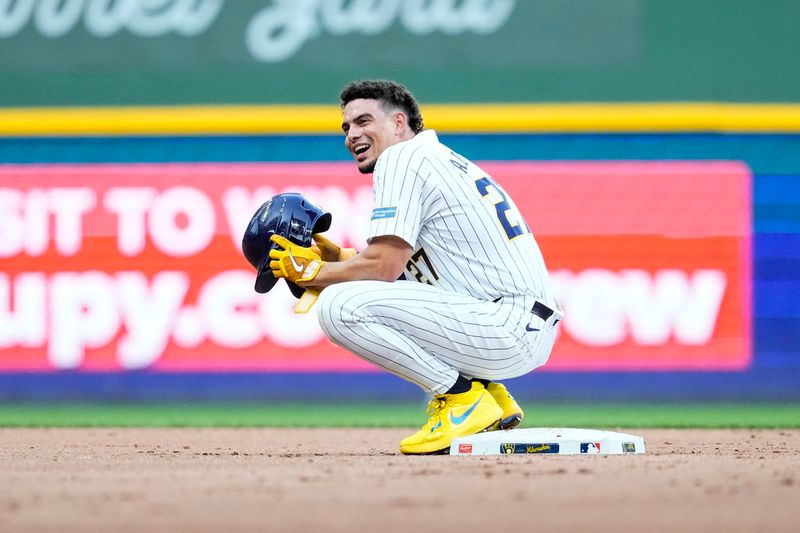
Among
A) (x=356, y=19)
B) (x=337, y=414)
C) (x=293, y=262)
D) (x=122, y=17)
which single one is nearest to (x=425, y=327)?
(x=293, y=262)

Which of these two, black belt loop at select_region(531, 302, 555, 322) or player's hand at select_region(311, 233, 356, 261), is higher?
player's hand at select_region(311, 233, 356, 261)

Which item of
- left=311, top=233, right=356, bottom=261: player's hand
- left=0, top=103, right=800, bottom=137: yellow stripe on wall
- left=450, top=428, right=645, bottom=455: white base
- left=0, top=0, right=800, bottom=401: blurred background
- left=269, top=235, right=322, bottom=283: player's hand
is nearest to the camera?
left=450, top=428, right=645, bottom=455: white base

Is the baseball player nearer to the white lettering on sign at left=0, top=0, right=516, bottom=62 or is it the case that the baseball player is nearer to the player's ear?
the player's ear

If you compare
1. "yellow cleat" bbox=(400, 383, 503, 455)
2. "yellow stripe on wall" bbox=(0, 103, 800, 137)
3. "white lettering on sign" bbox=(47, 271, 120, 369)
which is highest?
"yellow stripe on wall" bbox=(0, 103, 800, 137)

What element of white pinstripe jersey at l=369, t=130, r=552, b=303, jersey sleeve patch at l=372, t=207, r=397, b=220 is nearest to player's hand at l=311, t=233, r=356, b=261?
white pinstripe jersey at l=369, t=130, r=552, b=303

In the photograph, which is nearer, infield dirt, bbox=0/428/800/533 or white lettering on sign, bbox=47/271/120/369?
infield dirt, bbox=0/428/800/533

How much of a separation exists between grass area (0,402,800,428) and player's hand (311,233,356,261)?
2142 millimetres

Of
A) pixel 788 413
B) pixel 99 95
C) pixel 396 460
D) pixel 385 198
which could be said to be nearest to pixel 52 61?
pixel 99 95

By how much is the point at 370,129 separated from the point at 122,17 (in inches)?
126

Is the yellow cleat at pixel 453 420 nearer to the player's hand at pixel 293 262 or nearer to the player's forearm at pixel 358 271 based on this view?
the player's forearm at pixel 358 271

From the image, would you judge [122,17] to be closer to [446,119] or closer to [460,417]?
[446,119]

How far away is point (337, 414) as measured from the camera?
271 inches

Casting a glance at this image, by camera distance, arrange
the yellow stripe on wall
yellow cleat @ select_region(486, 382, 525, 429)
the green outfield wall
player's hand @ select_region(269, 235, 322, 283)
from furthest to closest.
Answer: the green outfield wall < the yellow stripe on wall < yellow cleat @ select_region(486, 382, 525, 429) < player's hand @ select_region(269, 235, 322, 283)

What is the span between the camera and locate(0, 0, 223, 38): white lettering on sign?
7.24m
